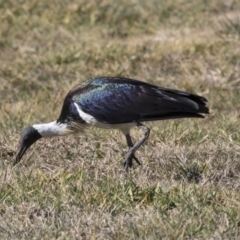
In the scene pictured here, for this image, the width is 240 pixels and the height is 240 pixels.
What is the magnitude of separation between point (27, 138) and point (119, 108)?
818mm

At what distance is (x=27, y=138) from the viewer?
7.82 meters

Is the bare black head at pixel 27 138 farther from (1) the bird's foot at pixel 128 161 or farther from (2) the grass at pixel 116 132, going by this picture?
(1) the bird's foot at pixel 128 161

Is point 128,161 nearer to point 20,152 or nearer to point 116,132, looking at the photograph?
point 20,152

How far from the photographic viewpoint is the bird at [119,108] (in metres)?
7.49

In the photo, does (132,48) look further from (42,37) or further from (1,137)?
(1,137)

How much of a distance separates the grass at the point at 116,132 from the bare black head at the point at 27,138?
96 millimetres

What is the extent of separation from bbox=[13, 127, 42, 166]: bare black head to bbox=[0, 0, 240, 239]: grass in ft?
0.31

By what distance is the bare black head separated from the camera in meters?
7.79

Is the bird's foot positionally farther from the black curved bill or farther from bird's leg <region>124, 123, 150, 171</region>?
the black curved bill

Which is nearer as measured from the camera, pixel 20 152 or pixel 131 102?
pixel 131 102

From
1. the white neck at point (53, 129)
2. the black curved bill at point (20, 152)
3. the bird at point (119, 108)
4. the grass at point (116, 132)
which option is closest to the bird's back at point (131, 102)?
the bird at point (119, 108)

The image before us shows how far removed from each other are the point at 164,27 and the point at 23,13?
6.26 ft

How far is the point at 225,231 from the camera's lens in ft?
19.3

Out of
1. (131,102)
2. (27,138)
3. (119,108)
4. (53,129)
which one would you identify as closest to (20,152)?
(27,138)
